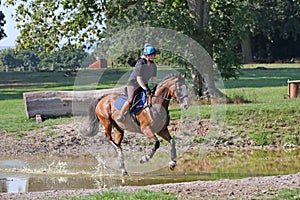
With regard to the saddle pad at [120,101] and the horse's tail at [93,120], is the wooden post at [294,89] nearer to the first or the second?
the horse's tail at [93,120]

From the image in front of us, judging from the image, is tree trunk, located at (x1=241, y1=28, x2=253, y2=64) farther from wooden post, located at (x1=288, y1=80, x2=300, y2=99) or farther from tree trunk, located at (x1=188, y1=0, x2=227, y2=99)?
tree trunk, located at (x1=188, y1=0, x2=227, y2=99)

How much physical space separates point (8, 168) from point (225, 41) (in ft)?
37.4

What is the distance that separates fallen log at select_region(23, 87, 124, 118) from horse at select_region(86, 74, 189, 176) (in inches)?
238

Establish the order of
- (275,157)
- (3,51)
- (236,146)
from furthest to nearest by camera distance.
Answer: (3,51) → (236,146) → (275,157)

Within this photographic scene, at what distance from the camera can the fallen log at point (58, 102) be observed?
880 inches

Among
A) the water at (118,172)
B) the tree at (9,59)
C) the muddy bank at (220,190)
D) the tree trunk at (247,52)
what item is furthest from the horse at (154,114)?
the tree at (9,59)

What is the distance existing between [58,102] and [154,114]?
8.63 m

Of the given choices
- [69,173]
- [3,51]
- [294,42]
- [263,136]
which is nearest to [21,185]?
[69,173]

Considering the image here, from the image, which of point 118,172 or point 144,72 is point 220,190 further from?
point 118,172

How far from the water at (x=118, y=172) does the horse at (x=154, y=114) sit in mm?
539

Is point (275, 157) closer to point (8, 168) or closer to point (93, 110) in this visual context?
point (93, 110)

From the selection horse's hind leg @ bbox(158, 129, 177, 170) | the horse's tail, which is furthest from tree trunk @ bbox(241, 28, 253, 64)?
horse's hind leg @ bbox(158, 129, 177, 170)

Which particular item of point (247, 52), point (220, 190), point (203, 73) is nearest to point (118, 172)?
point (220, 190)

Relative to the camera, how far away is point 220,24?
2556cm
